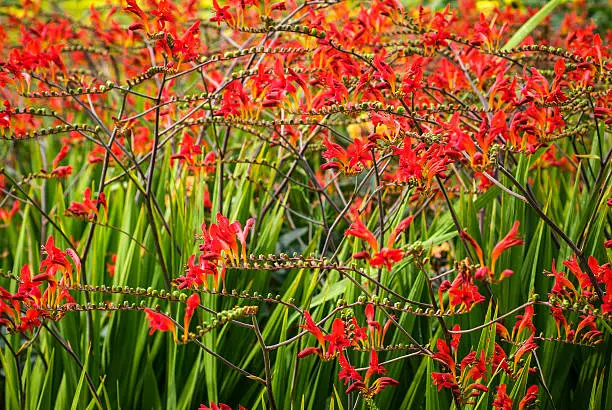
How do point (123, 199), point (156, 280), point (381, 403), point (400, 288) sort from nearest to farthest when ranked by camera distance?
point (381, 403)
point (400, 288)
point (156, 280)
point (123, 199)

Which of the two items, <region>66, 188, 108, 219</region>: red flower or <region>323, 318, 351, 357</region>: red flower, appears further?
<region>66, 188, 108, 219</region>: red flower

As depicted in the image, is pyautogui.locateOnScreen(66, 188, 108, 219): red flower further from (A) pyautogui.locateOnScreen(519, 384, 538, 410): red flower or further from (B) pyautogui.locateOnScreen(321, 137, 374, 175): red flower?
(A) pyautogui.locateOnScreen(519, 384, 538, 410): red flower

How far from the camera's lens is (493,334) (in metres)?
1.76

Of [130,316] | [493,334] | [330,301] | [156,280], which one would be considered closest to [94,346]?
[130,316]

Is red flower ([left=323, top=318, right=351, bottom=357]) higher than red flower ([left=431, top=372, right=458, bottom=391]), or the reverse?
red flower ([left=323, top=318, right=351, bottom=357])

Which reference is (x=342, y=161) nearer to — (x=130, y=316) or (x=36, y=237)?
(x=130, y=316)

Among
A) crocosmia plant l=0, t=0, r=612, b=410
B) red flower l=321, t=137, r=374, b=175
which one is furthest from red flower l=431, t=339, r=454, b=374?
red flower l=321, t=137, r=374, b=175

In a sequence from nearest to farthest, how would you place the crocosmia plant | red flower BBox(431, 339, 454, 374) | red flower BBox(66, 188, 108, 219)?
1. red flower BBox(431, 339, 454, 374)
2. the crocosmia plant
3. red flower BBox(66, 188, 108, 219)

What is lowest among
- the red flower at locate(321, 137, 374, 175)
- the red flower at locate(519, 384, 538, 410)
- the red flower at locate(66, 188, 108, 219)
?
the red flower at locate(519, 384, 538, 410)

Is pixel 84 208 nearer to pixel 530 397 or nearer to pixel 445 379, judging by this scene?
pixel 445 379

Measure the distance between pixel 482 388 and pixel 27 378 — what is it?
121 centimetres

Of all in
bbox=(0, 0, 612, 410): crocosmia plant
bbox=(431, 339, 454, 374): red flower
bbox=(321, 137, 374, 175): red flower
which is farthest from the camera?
bbox=(321, 137, 374, 175): red flower

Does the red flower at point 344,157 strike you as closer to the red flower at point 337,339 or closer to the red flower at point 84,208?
the red flower at point 337,339

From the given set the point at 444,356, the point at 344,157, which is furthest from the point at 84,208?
the point at 444,356
